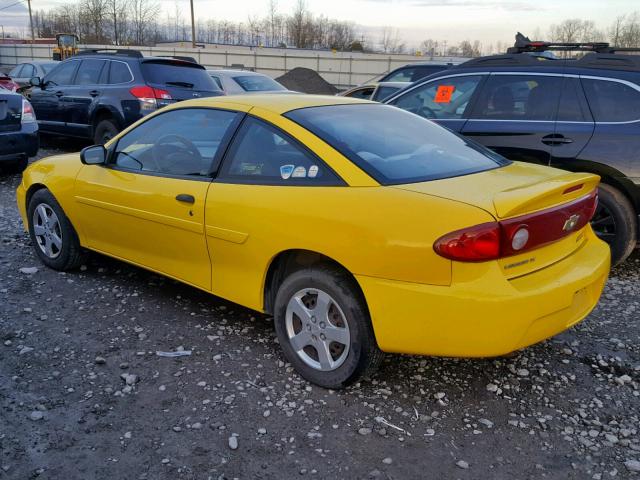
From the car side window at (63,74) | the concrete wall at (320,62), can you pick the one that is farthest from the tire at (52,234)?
the concrete wall at (320,62)

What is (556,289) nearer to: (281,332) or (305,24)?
(281,332)

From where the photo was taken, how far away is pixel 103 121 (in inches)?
384

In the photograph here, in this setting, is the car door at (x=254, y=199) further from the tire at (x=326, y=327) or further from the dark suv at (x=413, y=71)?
the dark suv at (x=413, y=71)

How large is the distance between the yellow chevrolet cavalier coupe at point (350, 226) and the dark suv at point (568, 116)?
1542 millimetres

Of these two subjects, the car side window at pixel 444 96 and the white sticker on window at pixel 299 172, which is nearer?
the white sticker on window at pixel 299 172

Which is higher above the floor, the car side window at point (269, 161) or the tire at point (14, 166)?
the car side window at point (269, 161)

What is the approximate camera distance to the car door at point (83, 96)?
32.5ft

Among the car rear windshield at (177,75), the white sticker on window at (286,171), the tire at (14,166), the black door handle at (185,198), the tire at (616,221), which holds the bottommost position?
the tire at (14,166)

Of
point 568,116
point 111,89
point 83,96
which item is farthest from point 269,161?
point 83,96

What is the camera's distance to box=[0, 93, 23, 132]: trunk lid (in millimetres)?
8086

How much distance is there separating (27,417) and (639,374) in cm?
334

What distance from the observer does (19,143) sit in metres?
8.26

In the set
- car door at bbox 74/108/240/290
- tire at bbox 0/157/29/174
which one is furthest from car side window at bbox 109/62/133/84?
car door at bbox 74/108/240/290

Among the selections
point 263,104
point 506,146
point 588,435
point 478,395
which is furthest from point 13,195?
point 588,435
